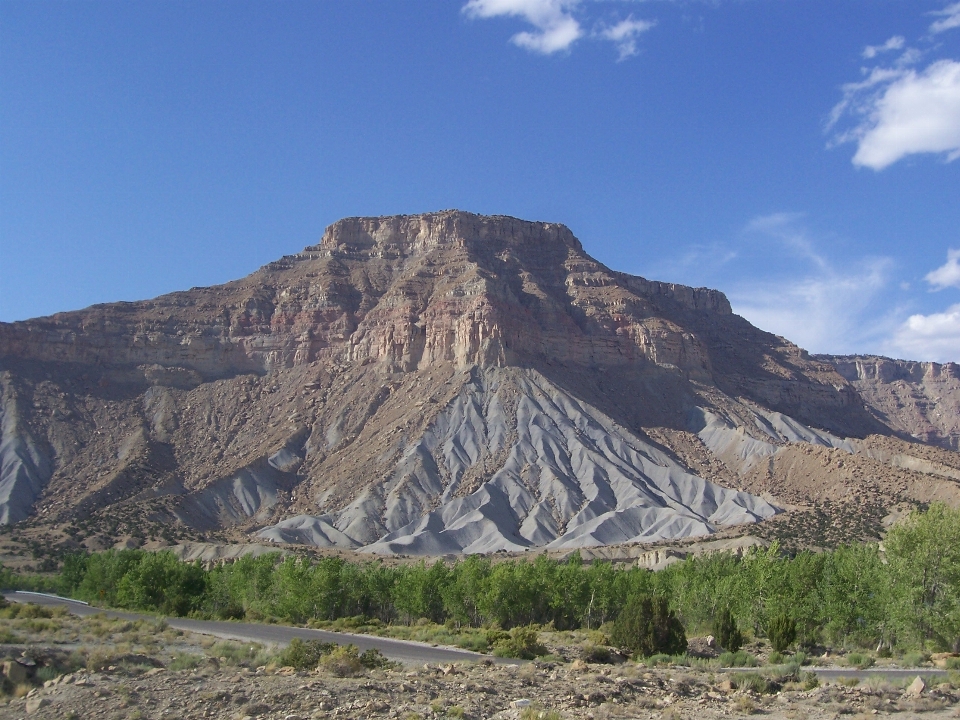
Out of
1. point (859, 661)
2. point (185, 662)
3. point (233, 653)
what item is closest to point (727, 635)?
point (859, 661)

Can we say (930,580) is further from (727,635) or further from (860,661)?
(727,635)

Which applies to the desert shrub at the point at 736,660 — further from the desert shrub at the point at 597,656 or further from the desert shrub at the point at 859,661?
the desert shrub at the point at 597,656

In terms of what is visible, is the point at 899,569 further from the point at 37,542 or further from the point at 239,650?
the point at 37,542

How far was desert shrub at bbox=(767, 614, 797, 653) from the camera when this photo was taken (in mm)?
35428

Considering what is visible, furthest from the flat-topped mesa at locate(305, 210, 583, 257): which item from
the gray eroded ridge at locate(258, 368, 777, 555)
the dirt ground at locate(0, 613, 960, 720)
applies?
the dirt ground at locate(0, 613, 960, 720)

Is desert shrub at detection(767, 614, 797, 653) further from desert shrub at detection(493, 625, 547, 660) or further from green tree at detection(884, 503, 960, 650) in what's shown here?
desert shrub at detection(493, 625, 547, 660)

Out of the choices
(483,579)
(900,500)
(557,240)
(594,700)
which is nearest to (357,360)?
(557,240)

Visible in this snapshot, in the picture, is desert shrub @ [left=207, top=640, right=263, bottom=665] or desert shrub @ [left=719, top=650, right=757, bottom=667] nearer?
desert shrub @ [left=207, top=640, right=263, bottom=665]

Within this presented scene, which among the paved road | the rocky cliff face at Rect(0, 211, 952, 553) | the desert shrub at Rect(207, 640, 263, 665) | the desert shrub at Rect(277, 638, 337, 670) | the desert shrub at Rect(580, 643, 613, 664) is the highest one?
the rocky cliff face at Rect(0, 211, 952, 553)

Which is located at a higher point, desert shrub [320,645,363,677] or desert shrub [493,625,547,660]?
desert shrub [320,645,363,677]

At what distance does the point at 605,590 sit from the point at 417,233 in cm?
12621

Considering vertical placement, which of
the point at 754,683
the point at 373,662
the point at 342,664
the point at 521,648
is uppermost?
the point at 342,664

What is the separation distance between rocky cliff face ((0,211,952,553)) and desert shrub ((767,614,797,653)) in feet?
212

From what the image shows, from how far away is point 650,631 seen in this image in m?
33.8
